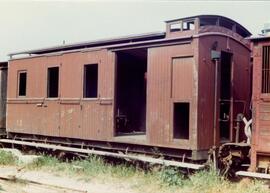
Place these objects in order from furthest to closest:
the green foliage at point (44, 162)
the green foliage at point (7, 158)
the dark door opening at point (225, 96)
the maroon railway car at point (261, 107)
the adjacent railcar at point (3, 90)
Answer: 1. the adjacent railcar at point (3, 90)
2. the green foliage at point (7, 158)
3. the green foliage at point (44, 162)
4. the dark door opening at point (225, 96)
5. the maroon railway car at point (261, 107)

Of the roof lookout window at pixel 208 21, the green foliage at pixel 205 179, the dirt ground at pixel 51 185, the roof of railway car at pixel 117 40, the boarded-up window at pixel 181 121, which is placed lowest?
the dirt ground at pixel 51 185

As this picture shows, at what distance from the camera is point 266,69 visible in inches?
377

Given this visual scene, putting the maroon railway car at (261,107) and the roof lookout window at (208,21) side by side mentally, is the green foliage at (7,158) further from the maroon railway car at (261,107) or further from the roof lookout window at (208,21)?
the maroon railway car at (261,107)

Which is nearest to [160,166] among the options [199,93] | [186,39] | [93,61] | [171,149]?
Result: [171,149]

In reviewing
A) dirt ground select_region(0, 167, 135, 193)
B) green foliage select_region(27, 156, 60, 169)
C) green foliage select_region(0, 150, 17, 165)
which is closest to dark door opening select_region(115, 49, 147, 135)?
green foliage select_region(27, 156, 60, 169)

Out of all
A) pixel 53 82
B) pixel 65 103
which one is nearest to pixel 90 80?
pixel 65 103

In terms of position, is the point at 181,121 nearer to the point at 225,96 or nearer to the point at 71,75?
the point at 225,96

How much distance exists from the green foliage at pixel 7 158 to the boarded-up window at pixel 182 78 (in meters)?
6.45

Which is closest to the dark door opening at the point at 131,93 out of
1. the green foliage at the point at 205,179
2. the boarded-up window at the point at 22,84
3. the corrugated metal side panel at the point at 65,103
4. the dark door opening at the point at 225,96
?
the corrugated metal side panel at the point at 65,103

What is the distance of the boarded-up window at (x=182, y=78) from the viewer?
33.6 feet

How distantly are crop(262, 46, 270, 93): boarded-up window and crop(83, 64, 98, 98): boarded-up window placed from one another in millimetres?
5467

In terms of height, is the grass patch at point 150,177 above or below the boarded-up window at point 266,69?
below

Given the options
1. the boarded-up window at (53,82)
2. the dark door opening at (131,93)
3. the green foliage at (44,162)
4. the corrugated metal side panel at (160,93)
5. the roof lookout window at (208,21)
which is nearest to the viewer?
the corrugated metal side panel at (160,93)

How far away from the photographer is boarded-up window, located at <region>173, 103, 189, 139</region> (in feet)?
35.2
